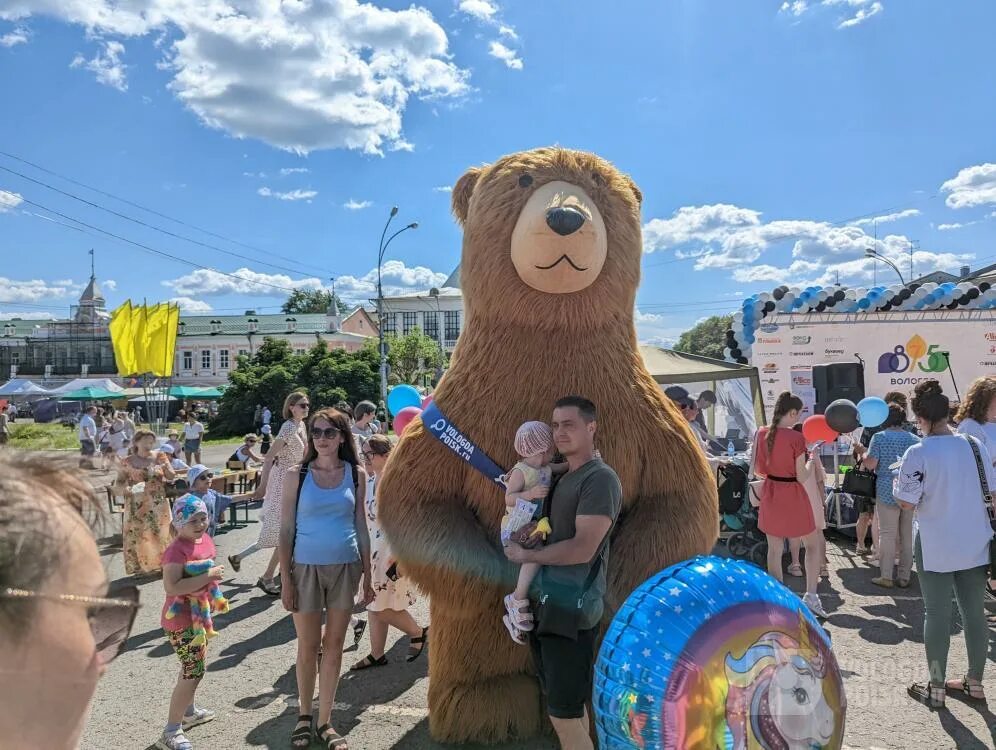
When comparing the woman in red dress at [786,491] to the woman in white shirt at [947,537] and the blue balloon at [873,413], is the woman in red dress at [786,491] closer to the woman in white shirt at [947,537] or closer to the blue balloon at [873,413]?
the woman in white shirt at [947,537]

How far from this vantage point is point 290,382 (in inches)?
1173

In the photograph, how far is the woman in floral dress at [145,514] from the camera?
19.8 feet

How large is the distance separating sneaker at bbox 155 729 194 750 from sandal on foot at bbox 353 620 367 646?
1501mm

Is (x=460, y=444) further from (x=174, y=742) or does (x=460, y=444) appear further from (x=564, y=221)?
(x=174, y=742)

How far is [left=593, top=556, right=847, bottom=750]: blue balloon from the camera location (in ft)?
5.34

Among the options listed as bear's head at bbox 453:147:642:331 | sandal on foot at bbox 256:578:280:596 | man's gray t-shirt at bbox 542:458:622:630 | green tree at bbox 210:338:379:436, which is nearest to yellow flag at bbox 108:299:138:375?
sandal on foot at bbox 256:578:280:596

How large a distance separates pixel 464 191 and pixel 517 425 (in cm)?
134

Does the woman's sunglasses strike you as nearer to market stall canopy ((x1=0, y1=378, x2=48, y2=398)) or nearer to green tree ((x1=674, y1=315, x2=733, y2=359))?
market stall canopy ((x1=0, y1=378, x2=48, y2=398))

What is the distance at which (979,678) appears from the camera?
3.33 meters

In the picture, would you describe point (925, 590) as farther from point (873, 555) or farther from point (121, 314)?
point (121, 314)

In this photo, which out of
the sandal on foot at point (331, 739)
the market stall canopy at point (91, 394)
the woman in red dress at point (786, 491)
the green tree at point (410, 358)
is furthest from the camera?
the green tree at point (410, 358)

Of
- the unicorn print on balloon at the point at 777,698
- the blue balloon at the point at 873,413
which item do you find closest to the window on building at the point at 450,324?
the blue balloon at the point at 873,413

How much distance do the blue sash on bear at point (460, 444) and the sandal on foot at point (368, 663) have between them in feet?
6.58

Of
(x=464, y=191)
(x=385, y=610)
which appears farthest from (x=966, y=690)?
(x=464, y=191)
